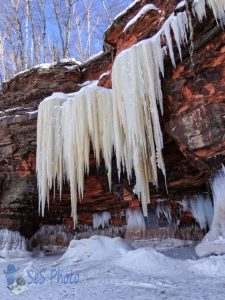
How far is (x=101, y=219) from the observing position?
24.8ft

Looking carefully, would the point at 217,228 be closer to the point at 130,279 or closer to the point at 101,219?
the point at 130,279

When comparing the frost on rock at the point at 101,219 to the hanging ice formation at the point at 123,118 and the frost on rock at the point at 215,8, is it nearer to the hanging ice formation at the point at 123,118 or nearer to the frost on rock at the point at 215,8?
the hanging ice formation at the point at 123,118

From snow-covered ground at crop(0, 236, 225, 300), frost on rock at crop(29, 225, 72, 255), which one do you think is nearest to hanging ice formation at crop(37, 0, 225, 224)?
snow-covered ground at crop(0, 236, 225, 300)

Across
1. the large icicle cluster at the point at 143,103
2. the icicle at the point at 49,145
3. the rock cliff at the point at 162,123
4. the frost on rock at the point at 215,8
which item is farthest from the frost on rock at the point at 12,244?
the frost on rock at the point at 215,8

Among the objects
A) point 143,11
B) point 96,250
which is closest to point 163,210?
point 96,250

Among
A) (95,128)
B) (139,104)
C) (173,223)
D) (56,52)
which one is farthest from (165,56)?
(56,52)

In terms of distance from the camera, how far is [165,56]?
4371 mm

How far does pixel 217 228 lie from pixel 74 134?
2759mm

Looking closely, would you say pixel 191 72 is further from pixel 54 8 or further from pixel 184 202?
pixel 54 8

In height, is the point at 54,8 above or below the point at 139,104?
above

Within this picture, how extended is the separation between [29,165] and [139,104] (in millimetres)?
3399

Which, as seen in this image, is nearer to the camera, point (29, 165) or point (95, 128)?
point (95, 128)

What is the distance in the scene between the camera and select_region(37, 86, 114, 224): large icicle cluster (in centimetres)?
512

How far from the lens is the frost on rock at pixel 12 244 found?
661 centimetres
